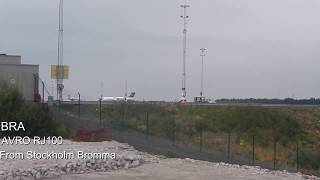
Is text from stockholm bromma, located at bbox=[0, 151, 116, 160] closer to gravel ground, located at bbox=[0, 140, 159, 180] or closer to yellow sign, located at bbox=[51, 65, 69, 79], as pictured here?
gravel ground, located at bbox=[0, 140, 159, 180]

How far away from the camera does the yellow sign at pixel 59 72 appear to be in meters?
54.2

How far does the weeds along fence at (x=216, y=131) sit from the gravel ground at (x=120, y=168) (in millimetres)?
3403

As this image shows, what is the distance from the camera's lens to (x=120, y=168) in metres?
27.3

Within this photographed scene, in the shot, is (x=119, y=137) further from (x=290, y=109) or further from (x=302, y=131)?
(x=290, y=109)

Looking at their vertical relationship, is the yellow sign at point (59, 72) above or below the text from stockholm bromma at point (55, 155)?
above

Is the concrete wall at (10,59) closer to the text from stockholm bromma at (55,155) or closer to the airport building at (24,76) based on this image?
the airport building at (24,76)

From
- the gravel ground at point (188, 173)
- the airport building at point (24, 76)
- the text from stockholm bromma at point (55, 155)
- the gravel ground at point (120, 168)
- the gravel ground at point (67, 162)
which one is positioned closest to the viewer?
the gravel ground at point (67, 162)

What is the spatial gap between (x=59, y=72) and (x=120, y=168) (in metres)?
28.0

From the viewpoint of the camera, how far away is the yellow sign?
5425 cm

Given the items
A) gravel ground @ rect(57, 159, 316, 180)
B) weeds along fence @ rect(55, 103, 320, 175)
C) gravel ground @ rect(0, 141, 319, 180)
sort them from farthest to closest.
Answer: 1. weeds along fence @ rect(55, 103, 320, 175)
2. gravel ground @ rect(57, 159, 316, 180)
3. gravel ground @ rect(0, 141, 319, 180)

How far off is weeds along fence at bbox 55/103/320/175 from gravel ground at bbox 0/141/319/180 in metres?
3.40

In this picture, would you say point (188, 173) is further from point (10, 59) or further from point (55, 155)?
point (10, 59)

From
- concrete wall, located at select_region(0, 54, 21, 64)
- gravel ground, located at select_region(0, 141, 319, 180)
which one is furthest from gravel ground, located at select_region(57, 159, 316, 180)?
concrete wall, located at select_region(0, 54, 21, 64)

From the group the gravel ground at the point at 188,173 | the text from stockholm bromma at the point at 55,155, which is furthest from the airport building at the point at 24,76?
the gravel ground at the point at 188,173
